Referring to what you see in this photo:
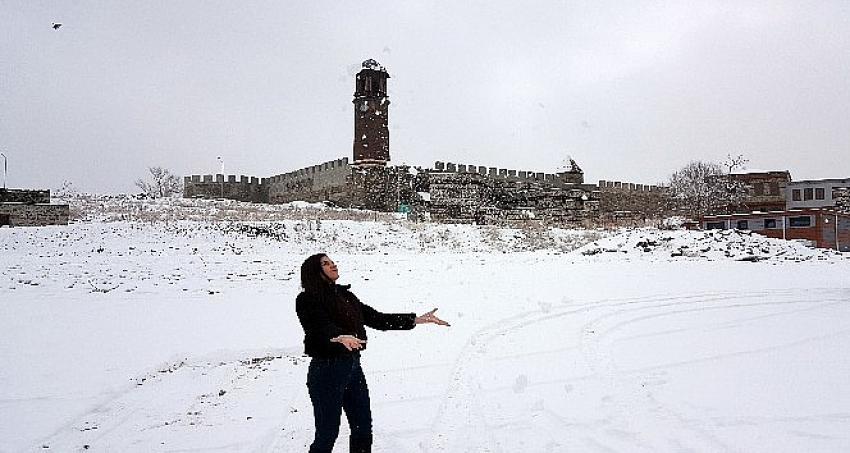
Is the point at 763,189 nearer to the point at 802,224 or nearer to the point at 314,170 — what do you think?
the point at 802,224

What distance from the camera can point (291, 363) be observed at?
22.7 ft

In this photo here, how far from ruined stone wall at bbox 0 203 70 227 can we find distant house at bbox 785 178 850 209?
5416 centimetres

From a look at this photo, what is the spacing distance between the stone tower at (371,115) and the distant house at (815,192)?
37.9 metres

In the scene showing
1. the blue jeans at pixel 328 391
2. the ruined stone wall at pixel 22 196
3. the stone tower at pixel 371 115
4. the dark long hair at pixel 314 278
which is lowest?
the blue jeans at pixel 328 391

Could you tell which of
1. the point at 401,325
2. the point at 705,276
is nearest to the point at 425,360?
the point at 401,325

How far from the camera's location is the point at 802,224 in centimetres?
3139

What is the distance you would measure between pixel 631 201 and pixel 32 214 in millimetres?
41854

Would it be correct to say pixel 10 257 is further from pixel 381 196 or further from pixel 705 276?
pixel 381 196

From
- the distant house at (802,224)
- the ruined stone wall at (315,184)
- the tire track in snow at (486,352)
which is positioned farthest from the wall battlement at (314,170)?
the tire track in snow at (486,352)

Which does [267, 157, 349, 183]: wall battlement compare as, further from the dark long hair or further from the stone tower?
the dark long hair

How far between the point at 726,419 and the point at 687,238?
699 inches

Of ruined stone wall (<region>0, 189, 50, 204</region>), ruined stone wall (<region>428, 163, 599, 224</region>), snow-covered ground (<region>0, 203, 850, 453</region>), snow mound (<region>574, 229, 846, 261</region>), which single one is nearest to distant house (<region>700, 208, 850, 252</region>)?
ruined stone wall (<region>428, 163, 599, 224</region>)

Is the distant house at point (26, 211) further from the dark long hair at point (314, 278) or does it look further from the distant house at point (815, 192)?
the distant house at point (815, 192)

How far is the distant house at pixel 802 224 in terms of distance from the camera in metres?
31.2
